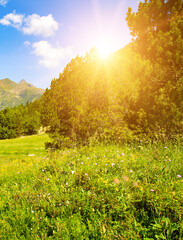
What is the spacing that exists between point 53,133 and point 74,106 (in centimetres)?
219

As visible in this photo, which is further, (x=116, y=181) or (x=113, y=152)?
(x=113, y=152)

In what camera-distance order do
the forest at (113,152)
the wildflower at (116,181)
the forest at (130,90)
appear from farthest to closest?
the forest at (130,90) → the wildflower at (116,181) → the forest at (113,152)

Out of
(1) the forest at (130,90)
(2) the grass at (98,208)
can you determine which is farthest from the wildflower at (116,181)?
(1) the forest at (130,90)

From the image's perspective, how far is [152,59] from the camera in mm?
7477

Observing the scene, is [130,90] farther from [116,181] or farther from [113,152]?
[116,181]

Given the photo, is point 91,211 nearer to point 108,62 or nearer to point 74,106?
point 74,106

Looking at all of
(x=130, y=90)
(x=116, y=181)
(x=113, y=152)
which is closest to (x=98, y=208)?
(x=116, y=181)

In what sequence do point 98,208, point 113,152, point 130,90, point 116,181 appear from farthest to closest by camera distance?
1. point 130,90
2. point 113,152
3. point 116,181
4. point 98,208

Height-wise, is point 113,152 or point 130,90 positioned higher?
point 130,90

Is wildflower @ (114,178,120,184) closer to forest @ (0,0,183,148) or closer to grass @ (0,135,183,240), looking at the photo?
grass @ (0,135,183,240)

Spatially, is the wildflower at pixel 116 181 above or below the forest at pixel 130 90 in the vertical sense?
below

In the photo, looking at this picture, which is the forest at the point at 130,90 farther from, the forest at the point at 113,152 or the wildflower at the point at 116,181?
the wildflower at the point at 116,181

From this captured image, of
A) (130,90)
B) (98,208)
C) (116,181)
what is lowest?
(98,208)

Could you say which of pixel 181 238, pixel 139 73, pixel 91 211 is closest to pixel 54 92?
pixel 139 73
